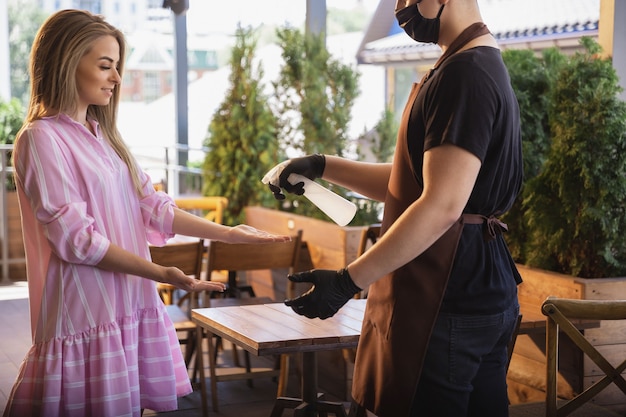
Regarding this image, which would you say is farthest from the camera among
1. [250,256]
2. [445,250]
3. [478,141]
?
[250,256]

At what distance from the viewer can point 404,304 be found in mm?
1796

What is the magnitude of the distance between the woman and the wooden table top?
42 centimetres

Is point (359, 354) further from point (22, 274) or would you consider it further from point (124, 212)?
point (22, 274)

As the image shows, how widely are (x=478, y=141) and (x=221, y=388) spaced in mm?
3175

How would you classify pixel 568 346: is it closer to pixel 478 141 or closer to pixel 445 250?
pixel 445 250

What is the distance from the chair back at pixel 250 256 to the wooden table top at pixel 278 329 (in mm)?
968

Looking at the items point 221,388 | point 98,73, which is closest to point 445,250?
point 98,73

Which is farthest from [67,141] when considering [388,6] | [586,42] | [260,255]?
[388,6]

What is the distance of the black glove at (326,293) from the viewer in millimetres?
1745

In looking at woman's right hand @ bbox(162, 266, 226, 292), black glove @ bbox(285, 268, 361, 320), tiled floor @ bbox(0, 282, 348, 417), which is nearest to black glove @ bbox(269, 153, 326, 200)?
woman's right hand @ bbox(162, 266, 226, 292)

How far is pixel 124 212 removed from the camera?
7.15 ft

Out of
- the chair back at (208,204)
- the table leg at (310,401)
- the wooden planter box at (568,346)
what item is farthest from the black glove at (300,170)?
the chair back at (208,204)

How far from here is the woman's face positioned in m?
2.15

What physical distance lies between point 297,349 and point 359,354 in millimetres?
708
